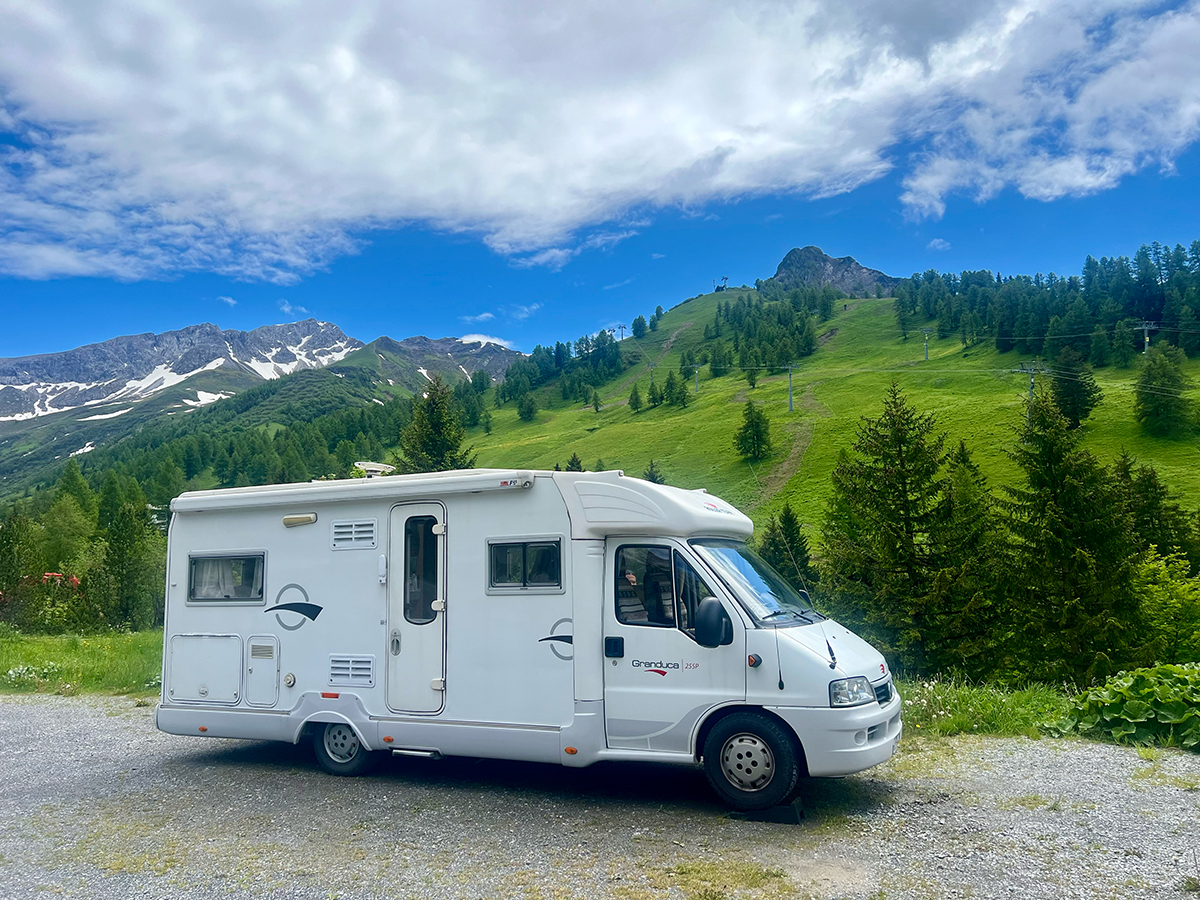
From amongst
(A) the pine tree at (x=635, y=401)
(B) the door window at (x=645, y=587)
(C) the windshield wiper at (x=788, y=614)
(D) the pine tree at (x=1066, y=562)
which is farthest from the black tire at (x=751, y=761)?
(A) the pine tree at (x=635, y=401)

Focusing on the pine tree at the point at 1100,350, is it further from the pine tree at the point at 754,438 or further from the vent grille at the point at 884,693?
the vent grille at the point at 884,693

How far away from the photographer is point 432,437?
123 feet

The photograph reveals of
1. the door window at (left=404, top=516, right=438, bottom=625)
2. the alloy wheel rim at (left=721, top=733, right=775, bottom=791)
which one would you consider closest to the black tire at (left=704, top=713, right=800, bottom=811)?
the alloy wheel rim at (left=721, top=733, right=775, bottom=791)

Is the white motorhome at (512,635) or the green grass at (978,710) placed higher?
the white motorhome at (512,635)

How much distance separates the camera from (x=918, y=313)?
170m

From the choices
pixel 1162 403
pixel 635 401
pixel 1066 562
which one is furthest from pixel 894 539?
pixel 635 401

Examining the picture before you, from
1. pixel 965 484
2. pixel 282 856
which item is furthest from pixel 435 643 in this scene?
pixel 965 484

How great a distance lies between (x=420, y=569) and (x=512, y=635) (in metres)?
1.26

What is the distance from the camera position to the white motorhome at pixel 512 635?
23.0 ft

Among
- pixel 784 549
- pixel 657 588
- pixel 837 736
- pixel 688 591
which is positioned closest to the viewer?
pixel 837 736

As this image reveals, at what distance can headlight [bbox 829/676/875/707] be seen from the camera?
6777mm

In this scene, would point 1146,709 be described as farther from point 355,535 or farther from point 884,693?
point 355,535

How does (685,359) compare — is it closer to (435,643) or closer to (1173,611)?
(1173,611)

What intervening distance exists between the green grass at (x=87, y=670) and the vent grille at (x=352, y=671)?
862 centimetres
